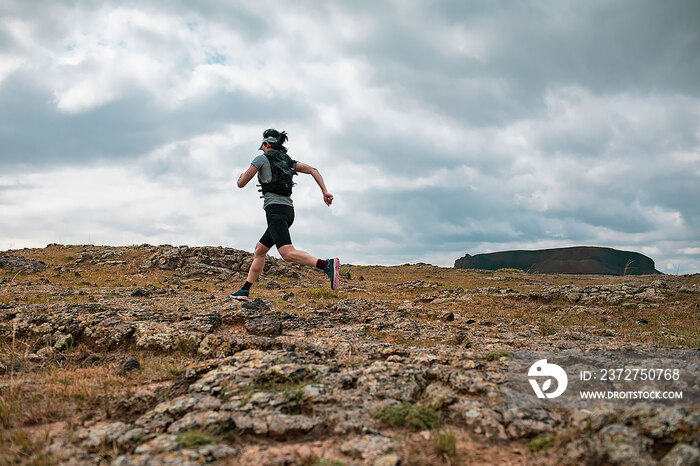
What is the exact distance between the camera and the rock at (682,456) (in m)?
2.48

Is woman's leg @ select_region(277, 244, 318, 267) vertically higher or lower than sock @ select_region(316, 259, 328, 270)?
higher

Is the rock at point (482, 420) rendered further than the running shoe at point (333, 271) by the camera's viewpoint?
No

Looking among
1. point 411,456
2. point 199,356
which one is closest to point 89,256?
point 199,356

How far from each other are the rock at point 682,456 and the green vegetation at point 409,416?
61.3 inches

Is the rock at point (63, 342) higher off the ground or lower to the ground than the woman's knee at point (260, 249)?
lower

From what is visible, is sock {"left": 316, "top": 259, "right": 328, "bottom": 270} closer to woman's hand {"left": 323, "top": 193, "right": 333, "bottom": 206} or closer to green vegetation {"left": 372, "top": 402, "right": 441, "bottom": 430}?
woman's hand {"left": 323, "top": 193, "right": 333, "bottom": 206}

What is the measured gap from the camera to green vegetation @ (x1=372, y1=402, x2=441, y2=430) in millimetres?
3470

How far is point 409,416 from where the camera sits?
3533mm

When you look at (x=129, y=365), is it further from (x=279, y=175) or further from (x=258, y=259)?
(x=279, y=175)

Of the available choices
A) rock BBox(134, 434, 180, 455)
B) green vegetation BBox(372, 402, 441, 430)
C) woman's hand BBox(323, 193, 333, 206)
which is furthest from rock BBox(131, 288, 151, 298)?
green vegetation BBox(372, 402, 441, 430)

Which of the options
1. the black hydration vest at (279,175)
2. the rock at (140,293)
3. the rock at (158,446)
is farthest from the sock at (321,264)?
the rock at (158,446)

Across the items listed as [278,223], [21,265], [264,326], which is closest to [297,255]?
[278,223]

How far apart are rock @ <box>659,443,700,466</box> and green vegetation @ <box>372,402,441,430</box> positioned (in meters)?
1.56

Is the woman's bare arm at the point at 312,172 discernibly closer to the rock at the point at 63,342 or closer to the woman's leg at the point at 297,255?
the woman's leg at the point at 297,255
